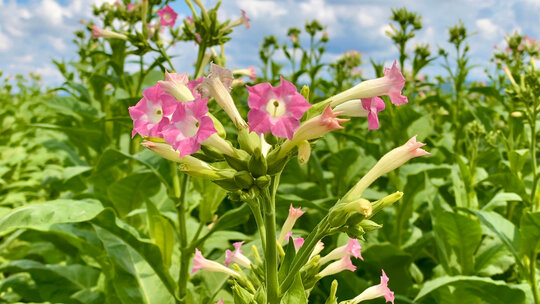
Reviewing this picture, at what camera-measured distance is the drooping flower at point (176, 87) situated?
35.6 inches

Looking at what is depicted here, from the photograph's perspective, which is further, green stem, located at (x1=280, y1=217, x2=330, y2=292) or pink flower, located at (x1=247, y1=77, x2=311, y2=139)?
green stem, located at (x1=280, y1=217, x2=330, y2=292)

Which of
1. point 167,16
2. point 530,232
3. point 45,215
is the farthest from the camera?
point 167,16

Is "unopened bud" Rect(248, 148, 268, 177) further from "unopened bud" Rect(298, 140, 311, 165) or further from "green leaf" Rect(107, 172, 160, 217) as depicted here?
"green leaf" Rect(107, 172, 160, 217)

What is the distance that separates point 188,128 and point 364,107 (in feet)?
1.20

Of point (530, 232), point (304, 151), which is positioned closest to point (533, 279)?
point (530, 232)

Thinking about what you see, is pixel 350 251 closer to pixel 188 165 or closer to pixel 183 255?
pixel 188 165

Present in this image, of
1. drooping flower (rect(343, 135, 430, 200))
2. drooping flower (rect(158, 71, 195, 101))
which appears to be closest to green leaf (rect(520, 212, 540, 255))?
drooping flower (rect(343, 135, 430, 200))

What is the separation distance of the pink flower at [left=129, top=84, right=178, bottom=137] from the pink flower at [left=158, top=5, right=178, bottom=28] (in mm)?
1627

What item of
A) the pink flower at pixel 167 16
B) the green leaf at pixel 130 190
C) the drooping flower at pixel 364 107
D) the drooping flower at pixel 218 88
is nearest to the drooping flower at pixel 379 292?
the drooping flower at pixel 364 107

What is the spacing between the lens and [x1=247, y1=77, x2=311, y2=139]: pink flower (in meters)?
0.77

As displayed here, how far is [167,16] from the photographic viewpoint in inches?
97.7

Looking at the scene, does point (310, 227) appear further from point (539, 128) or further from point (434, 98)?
point (434, 98)

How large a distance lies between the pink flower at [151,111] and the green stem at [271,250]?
242 mm

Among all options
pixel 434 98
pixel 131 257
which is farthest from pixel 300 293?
pixel 434 98
